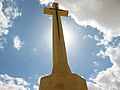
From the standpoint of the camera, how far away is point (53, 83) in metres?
14.3

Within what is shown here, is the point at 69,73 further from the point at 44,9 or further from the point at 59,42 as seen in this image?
the point at 44,9

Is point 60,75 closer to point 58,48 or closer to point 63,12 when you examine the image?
point 58,48

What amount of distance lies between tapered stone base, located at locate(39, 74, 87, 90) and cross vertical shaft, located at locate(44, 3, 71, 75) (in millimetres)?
539

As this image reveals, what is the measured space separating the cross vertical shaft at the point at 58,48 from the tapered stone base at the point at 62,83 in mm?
539

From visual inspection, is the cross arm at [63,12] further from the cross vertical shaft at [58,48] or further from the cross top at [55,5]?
the cross top at [55,5]

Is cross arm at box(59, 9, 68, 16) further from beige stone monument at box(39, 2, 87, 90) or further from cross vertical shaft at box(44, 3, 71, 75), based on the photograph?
beige stone monument at box(39, 2, 87, 90)

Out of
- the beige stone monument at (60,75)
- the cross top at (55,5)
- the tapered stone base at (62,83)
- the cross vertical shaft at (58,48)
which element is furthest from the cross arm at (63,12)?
the tapered stone base at (62,83)

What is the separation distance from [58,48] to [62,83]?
3.49m

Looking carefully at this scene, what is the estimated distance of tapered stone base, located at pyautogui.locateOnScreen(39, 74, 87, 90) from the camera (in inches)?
558

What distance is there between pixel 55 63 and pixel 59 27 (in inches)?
157

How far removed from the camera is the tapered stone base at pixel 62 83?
46.5 feet

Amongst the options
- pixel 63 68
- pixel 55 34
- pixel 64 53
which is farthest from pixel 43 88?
pixel 55 34

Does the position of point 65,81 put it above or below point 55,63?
below

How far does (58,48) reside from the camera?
16.8 m
